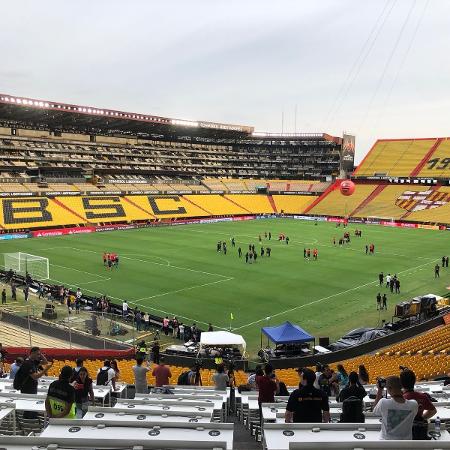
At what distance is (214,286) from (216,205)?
55.3 m

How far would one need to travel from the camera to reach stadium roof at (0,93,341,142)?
2734 inches

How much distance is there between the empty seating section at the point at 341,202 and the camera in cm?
8312

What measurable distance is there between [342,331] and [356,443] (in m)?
20.7

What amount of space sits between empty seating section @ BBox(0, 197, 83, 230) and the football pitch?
693 cm

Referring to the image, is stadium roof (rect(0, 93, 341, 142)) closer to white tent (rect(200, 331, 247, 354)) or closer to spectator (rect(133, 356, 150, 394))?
white tent (rect(200, 331, 247, 354))

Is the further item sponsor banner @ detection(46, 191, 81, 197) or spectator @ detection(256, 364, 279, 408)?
A: sponsor banner @ detection(46, 191, 81, 197)

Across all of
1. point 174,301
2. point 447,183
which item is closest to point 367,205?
point 447,183

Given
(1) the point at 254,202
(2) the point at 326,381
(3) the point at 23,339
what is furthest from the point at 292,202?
(2) the point at 326,381

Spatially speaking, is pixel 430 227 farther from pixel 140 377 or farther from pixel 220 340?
pixel 140 377

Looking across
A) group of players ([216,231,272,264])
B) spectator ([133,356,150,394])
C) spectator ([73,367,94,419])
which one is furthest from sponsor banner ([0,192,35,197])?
spectator ([73,367,94,419])

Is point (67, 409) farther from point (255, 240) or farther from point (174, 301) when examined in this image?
point (255, 240)

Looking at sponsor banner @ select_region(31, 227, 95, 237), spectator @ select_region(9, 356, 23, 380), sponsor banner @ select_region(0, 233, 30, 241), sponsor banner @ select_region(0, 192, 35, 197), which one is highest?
sponsor banner @ select_region(0, 192, 35, 197)

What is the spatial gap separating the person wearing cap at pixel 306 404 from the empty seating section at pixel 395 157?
90.5 metres

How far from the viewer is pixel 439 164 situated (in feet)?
290
